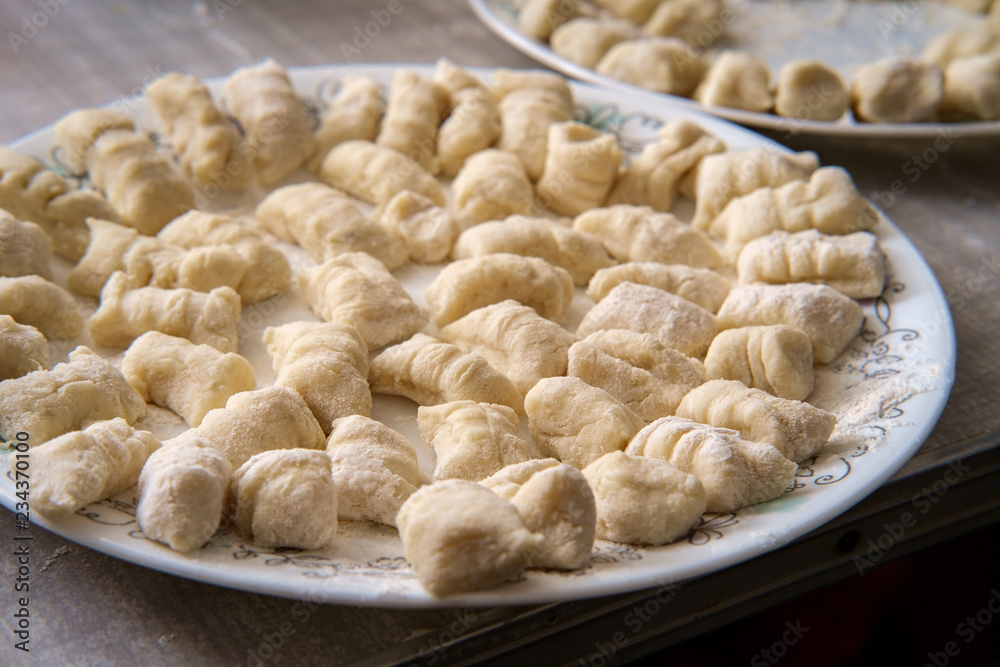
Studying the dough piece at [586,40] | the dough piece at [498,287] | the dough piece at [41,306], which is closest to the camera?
the dough piece at [41,306]

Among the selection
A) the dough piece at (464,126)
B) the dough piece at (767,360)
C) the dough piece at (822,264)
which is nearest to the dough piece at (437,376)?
the dough piece at (767,360)

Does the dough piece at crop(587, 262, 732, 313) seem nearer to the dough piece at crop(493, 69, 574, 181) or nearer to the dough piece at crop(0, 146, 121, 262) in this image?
the dough piece at crop(493, 69, 574, 181)

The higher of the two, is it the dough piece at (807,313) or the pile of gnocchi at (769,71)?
the pile of gnocchi at (769,71)

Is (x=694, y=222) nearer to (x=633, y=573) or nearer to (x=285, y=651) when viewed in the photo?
(x=633, y=573)

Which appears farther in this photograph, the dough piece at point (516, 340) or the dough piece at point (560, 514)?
the dough piece at point (516, 340)

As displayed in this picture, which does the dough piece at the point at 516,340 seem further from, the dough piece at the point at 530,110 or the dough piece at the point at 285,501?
the dough piece at the point at 530,110

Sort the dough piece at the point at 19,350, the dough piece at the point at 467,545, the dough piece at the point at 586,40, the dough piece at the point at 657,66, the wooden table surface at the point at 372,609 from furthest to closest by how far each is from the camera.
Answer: the dough piece at the point at 586,40, the dough piece at the point at 657,66, the dough piece at the point at 19,350, the wooden table surface at the point at 372,609, the dough piece at the point at 467,545

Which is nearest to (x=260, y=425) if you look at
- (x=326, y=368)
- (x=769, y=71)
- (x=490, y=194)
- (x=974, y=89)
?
(x=326, y=368)
